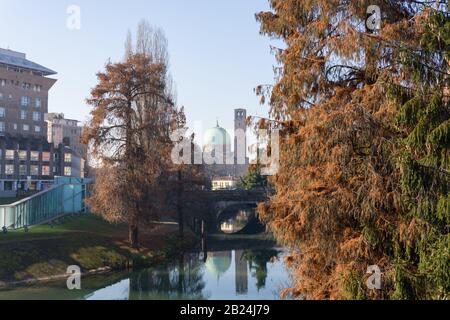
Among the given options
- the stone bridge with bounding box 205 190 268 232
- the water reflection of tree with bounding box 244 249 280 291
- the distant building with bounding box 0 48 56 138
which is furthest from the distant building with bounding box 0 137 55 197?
the water reflection of tree with bounding box 244 249 280 291

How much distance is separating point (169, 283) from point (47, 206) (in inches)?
635

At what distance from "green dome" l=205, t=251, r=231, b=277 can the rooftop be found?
215 feet

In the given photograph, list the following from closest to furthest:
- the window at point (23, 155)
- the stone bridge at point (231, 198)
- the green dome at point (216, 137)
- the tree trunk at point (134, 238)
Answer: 1. the tree trunk at point (134, 238)
2. the stone bridge at point (231, 198)
3. the window at point (23, 155)
4. the green dome at point (216, 137)

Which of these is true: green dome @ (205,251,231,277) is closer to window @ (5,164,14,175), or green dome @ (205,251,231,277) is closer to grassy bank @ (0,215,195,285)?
grassy bank @ (0,215,195,285)

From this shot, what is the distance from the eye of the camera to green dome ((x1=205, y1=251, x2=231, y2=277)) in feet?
144

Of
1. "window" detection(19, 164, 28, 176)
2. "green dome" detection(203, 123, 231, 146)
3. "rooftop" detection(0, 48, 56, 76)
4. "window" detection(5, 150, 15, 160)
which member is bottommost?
"window" detection(19, 164, 28, 176)

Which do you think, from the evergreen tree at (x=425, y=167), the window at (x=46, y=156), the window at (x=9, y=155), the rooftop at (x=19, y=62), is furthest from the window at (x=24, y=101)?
the evergreen tree at (x=425, y=167)

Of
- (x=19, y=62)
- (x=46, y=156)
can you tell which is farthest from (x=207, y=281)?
(x=19, y=62)

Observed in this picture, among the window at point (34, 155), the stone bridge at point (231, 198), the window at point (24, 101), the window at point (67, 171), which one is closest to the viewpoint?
the stone bridge at point (231, 198)

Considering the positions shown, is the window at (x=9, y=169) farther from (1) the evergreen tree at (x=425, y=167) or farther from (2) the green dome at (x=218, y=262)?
(1) the evergreen tree at (x=425, y=167)

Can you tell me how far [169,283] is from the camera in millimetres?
36875

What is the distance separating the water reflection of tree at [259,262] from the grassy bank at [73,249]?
25.3ft

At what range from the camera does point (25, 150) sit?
97.2 m

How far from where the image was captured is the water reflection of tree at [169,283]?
32469 millimetres
